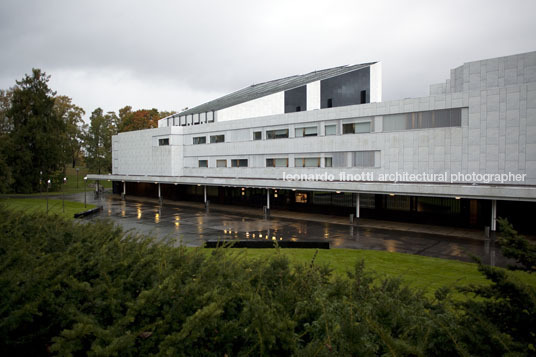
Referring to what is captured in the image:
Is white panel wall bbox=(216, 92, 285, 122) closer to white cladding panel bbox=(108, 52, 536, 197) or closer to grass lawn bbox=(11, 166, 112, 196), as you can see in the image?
white cladding panel bbox=(108, 52, 536, 197)

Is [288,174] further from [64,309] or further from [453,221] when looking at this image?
[64,309]

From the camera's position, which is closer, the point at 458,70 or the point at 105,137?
the point at 458,70

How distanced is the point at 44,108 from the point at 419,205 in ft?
214

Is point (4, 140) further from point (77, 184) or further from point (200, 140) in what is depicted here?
point (200, 140)

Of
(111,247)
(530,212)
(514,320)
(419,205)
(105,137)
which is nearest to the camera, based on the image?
(514,320)

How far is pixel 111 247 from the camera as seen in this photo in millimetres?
7832

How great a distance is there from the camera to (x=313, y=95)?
48188 millimetres

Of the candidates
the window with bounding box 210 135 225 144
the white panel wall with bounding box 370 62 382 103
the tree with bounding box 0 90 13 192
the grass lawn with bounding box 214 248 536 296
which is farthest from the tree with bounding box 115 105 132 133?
the grass lawn with bounding box 214 248 536 296

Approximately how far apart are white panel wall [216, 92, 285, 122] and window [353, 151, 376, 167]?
17583 millimetres

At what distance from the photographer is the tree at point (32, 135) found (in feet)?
201

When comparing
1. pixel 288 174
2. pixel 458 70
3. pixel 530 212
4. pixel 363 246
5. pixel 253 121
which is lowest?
pixel 363 246

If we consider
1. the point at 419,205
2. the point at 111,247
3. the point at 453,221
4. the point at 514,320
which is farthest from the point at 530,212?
the point at 111,247

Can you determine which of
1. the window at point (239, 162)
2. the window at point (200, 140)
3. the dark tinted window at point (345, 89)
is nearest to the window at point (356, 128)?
the dark tinted window at point (345, 89)

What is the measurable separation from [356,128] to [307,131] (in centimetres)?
590
